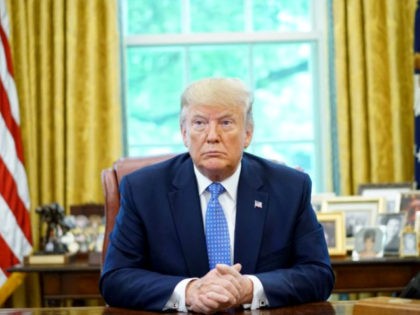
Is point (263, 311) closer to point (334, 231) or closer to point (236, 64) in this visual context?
point (334, 231)

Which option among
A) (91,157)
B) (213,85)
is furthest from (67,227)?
(213,85)

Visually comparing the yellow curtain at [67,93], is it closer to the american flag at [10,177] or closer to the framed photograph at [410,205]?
the american flag at [10,177]

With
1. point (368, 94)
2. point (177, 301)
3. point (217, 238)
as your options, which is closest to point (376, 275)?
point (368, 94)

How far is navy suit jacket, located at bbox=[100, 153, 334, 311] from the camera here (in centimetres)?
241

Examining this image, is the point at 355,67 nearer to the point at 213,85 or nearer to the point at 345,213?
the point at 345,213

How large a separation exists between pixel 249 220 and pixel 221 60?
3308 millimetres

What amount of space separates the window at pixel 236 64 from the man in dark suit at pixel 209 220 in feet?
10.1

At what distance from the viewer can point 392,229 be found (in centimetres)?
436

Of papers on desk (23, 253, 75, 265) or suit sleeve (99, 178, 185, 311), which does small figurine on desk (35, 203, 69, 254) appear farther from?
suit sleeve (99, 178, 185, 311)

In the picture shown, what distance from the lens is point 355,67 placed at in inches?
211

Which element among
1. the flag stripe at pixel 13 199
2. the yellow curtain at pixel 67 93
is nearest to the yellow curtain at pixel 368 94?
the yellow curtain at pixel 67 93

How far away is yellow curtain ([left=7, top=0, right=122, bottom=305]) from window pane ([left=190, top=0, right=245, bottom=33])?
64cm

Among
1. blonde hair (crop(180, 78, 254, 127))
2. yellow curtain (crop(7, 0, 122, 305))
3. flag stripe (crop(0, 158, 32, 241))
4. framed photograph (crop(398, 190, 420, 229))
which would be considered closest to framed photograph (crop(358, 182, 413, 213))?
framed photograph (crop(398, 190, 420, 229))

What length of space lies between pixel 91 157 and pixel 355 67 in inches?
72.8
